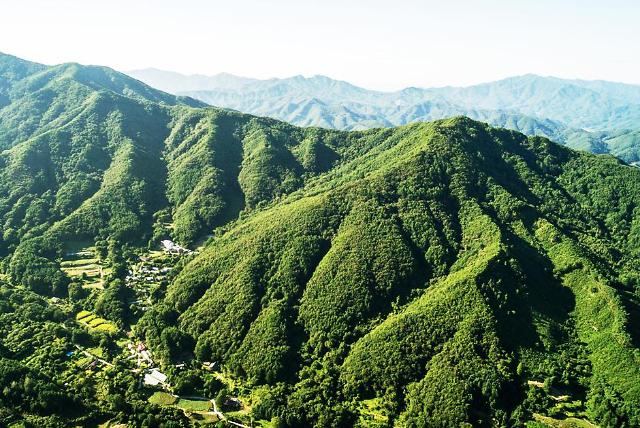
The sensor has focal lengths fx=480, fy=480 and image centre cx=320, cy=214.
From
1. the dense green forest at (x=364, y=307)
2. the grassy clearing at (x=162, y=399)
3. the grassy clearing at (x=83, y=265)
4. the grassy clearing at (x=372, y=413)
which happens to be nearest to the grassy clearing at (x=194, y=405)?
the grassy clearing at (x=162, y=399)

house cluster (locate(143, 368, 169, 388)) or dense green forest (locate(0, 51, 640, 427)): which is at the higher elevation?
dense green forest (locate(0, 51, 640, 427))

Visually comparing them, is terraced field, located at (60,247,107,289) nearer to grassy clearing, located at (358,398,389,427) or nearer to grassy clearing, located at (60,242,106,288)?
grassy clearing, located at (60,242,106,288)

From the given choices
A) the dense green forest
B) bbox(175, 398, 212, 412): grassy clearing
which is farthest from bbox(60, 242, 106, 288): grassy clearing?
bbox(175, 398, 212, 412): grassy clearing

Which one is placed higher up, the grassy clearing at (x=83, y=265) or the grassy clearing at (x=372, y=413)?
the grassy clearing at (x=83, y=265)

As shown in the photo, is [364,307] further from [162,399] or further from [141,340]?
[141,340]

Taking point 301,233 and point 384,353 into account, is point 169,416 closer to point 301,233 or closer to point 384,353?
point 384,353

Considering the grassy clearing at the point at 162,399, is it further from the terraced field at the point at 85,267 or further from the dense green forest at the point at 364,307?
the terraced field at the point at 85,267

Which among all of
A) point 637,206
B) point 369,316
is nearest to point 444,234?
point 369,316

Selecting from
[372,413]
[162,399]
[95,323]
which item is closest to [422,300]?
[372,413]
